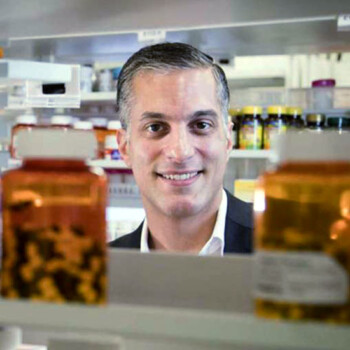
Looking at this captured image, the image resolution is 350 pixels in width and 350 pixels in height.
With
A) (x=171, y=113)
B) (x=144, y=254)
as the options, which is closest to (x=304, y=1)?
(x=171, y=113)

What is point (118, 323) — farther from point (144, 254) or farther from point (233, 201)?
point (233, 201)

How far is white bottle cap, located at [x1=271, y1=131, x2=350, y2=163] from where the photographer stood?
47 cm

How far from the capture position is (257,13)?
1.35 metres

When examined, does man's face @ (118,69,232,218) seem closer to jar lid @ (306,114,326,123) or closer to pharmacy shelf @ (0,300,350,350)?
pharmacy shelf @ (0,300,350,350)

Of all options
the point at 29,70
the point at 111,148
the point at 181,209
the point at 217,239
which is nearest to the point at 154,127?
the point at 181,209

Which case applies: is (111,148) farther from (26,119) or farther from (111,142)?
(26,119)

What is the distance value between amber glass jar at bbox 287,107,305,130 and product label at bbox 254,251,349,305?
243cm

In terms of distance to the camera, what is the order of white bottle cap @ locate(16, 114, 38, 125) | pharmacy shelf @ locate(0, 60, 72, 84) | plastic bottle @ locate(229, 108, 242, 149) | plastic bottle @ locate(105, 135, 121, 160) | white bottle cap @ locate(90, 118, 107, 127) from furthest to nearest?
white bottle cap @ locate(90, 118, 107, 127) < plastic bottle @ locate(105, 135, 121, 160) < plastic bottle @ locate(229, 108, 242, 149) < white bottle cap @ locate(16, 114, 38, 125) < pharmacy shelf @ locate(0, 60, 72, 84)

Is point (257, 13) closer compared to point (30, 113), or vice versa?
point (257, 13)

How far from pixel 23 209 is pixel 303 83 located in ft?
13.7

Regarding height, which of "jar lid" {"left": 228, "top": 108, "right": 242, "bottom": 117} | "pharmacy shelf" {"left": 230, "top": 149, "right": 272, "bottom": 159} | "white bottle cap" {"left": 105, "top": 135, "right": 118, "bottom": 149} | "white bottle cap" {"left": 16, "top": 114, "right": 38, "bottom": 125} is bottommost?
"pharmacy shelf" {"left": 230, "top": 149, "right": 272, "bottom": 159}

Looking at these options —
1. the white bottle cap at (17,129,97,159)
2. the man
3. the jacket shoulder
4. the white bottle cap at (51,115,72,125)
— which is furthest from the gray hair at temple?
the white bottle cap at (17,129,97,159)

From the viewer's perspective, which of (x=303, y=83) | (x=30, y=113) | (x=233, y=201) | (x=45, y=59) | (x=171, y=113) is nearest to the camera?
(x=171, y=113)

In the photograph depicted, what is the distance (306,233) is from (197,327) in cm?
11
